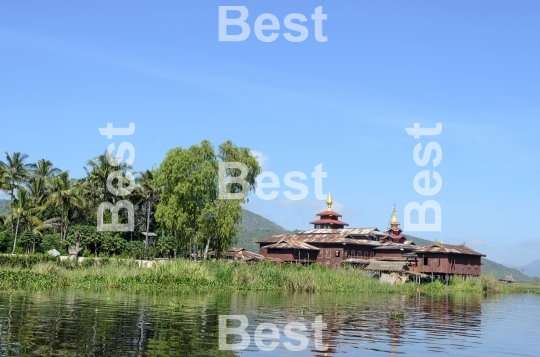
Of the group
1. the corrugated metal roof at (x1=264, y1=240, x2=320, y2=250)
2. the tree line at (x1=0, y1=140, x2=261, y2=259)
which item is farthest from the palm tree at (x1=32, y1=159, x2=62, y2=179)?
the corrugated metal roof at (x1=264, y1=240, x2=320, y2=250)

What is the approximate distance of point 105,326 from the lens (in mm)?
22969

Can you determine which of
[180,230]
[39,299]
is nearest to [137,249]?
[180,230]

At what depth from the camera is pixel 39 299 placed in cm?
3278

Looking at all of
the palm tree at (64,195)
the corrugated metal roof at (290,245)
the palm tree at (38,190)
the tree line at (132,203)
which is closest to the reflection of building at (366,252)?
the corrugated metal roof at (290,245)

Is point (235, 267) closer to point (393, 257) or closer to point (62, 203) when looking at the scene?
point (62, 203)

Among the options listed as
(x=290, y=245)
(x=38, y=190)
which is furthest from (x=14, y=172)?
(x=290, y=245)

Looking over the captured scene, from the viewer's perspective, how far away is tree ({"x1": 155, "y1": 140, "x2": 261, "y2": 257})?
2640 inches

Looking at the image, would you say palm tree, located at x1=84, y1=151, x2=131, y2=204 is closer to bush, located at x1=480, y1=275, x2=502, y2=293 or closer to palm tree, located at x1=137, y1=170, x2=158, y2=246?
palm tree, located at x1=137, y1=170, x2=158, y2=246

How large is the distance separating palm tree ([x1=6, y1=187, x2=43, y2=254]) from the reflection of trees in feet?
120

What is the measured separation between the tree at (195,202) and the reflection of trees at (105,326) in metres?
31.4

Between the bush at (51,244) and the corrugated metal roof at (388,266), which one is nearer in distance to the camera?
the bush at (51,244)

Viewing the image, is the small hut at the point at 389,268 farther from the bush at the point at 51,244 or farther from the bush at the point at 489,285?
the bush at the point at 51,244

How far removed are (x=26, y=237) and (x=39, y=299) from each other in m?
42.6

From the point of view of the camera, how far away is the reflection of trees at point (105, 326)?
18.0m
